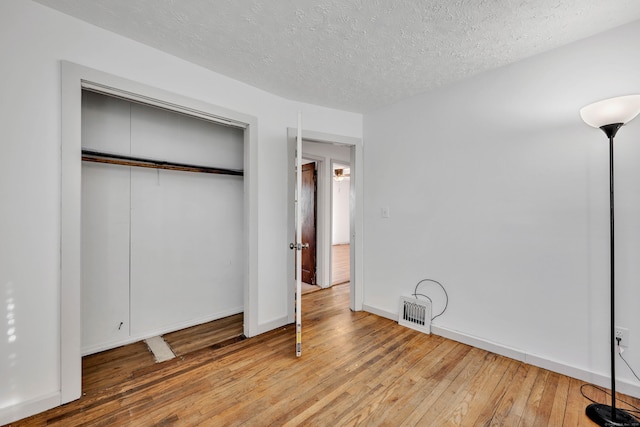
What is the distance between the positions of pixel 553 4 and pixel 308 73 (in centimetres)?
167

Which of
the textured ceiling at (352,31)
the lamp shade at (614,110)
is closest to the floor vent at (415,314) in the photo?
the lamp shade at (614,110)

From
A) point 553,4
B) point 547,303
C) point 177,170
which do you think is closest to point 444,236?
point 547,303

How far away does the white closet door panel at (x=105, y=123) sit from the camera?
2361 millimetres

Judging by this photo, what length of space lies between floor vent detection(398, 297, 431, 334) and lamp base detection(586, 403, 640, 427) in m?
1.25

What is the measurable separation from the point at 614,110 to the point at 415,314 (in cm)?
221

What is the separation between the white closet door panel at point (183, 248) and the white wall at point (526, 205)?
6.22 ft

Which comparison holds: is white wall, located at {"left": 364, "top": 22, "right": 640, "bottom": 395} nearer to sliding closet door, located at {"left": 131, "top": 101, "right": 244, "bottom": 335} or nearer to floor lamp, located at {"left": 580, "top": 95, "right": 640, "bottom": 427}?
Result: floor lamp, located at {"left": 580, "top": 95, "right": 640, "bottom": 427}

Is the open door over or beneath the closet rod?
beneath

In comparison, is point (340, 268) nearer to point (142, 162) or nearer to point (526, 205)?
point (526, 205)

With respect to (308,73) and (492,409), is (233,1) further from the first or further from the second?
(492,409)

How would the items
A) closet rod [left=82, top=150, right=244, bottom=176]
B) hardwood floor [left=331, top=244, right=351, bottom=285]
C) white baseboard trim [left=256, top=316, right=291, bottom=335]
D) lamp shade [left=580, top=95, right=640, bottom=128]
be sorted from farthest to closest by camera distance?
hardwood floor [left=331, top=244, right=351, bottom=285] → white baseboard trim [left=256, top=316, right=291, bottom=335] → closet rod [left=82, top=150, right=244, bottom=176] → lamp shade [left=580, top=95, right=640, bottom=128]

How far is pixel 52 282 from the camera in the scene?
172 centimetres

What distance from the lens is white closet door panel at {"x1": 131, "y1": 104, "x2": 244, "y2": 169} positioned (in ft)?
8.75

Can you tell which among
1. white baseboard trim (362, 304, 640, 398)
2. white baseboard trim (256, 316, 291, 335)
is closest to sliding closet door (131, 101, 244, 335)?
white baseboard trim (256, 316, 291, 335)
